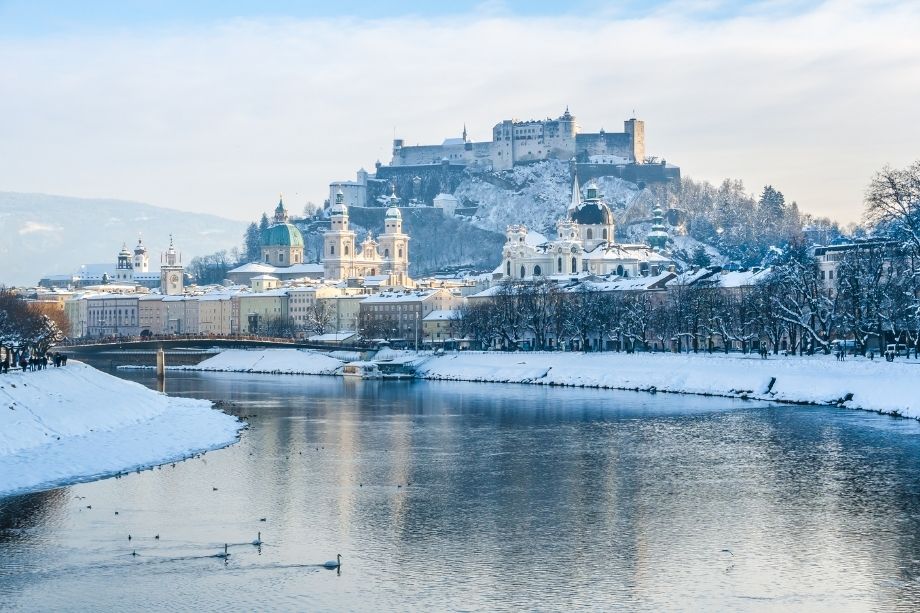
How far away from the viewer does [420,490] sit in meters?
35.3

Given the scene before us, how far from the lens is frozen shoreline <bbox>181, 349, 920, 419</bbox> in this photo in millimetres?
55719

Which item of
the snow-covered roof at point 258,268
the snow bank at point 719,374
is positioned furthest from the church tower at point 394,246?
the snow bank at point 719,374

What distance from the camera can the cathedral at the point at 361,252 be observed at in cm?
18512

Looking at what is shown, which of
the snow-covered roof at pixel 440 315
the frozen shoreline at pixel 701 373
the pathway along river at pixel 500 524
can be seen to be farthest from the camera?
the snow-covered roof at pixel 440 315

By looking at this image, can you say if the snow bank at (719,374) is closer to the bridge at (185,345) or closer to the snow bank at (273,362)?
the snow bank at (273,362)

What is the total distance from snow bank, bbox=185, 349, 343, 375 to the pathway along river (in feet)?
179

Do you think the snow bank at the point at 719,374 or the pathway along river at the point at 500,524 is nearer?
the pathway along river at the point at 500,524

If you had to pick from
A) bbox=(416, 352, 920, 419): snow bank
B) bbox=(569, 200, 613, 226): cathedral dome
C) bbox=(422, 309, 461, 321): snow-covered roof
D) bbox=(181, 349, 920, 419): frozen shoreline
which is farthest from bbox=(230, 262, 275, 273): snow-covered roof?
bbox=(416, 352, 920, 419): snow bank

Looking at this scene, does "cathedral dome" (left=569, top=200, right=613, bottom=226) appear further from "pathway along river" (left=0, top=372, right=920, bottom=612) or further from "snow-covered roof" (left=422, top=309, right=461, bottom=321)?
"pathway along river" (left=0, top=372, right=920, bottom=612)

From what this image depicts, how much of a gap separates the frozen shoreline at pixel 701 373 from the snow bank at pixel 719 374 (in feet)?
0.14

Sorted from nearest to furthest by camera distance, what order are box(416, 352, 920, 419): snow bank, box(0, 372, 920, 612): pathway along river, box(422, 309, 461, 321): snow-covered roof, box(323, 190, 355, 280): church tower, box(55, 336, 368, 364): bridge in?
box(0, 372, 920, 612): pathway along river
box(416, 352, 920, 419): snow bank
box(55, 336, 368, 364): bridge
box(422, 309, 461, 321): snow-covered roof
box(323, 190, 355, 280): church tower

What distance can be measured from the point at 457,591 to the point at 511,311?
82.1 meters

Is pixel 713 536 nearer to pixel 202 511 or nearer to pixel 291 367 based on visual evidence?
pixel 202 511

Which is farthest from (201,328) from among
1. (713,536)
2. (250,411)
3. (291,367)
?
(713,536)
